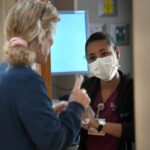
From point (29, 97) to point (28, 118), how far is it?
0.19 ft

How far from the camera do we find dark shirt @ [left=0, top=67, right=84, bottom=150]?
3.00 ft

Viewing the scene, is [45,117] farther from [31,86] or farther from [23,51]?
[23,51]

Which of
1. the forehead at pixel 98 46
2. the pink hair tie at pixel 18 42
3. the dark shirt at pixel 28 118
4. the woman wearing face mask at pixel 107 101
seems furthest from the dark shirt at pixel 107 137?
the pink hair tie at pixel 18 42

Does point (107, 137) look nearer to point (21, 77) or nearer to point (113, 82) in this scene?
point (113, 82)

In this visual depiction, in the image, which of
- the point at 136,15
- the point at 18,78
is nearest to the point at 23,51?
the point at 18,78

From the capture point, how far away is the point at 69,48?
196 centimetres

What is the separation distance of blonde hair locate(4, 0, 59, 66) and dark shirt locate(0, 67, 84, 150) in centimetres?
4

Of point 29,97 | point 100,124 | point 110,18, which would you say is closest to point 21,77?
point 29,97

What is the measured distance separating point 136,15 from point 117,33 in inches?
26.4

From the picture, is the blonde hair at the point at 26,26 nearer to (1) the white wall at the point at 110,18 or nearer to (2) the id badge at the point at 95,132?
(2) the id badge at the point at 95,132

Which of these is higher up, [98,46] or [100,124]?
[98,46]

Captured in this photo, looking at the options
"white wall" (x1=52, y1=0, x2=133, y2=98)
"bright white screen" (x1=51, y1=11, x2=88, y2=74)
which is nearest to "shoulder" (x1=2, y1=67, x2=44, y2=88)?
"white wall" (x1=52, y1=0, x2=133, y2=98)

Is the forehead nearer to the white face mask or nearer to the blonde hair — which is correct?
the white face mask

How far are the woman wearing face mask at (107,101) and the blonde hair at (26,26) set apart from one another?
49 cm
